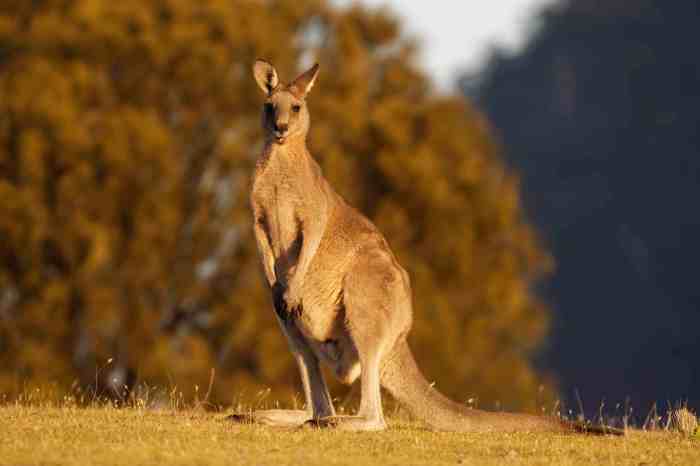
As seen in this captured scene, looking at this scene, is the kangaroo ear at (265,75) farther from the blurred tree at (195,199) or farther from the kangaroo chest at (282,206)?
the blurred tree at (195,199)

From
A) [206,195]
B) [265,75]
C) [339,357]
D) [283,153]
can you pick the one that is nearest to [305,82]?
[265,75]

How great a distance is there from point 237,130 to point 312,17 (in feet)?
10.9

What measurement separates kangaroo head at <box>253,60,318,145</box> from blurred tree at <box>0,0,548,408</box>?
986cm

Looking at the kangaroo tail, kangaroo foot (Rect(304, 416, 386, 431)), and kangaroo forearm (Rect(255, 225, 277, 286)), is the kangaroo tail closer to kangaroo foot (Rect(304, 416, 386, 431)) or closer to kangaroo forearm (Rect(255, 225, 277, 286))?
kangaroo foot (Rect(304, 416, 386, 431))

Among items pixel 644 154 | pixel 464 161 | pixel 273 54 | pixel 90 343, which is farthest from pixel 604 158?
pixel 90 343

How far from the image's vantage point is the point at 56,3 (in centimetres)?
2038

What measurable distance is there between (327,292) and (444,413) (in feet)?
2.83

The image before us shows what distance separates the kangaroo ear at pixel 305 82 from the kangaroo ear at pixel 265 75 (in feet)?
0.44

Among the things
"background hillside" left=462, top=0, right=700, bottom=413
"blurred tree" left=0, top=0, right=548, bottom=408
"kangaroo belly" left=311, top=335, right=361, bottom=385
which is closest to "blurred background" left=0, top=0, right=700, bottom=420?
"blurred tree" left=0, top=0, right=548, bottom=408

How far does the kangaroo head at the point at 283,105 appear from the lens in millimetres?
7566

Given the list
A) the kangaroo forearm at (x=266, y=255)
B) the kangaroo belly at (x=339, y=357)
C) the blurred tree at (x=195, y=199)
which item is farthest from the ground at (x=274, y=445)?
A: the blurred tree at (x=195, y=199)

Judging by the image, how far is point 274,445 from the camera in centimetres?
632

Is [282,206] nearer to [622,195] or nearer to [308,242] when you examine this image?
[308,242]

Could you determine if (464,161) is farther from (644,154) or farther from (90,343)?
(644,154)
